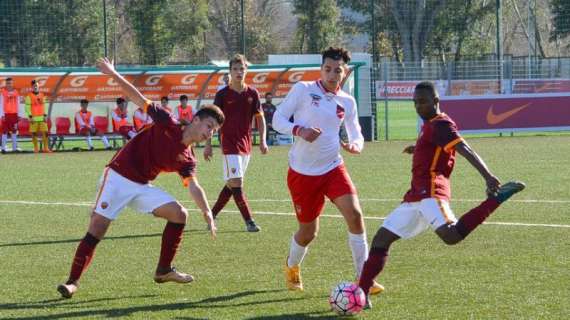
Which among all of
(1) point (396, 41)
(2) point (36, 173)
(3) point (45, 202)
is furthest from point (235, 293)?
(1) point (396, 41)

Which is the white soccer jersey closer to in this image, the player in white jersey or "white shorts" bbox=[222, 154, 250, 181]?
the player in white jersey

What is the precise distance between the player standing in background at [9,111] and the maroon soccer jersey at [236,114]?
15700mm

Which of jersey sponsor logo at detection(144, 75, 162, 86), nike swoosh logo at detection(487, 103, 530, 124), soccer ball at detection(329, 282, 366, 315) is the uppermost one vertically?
jersey sponsor logo at detection(144, 75, 162, 86)

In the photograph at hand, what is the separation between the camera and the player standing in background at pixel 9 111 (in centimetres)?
2653

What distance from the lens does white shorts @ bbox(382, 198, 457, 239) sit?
7.02 metres

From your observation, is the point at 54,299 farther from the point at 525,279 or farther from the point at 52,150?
the point at 52,150

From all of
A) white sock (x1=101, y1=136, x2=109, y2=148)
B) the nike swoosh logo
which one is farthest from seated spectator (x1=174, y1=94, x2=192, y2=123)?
the nike swoosh logo

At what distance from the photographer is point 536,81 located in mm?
32750

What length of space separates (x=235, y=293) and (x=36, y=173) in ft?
42.9

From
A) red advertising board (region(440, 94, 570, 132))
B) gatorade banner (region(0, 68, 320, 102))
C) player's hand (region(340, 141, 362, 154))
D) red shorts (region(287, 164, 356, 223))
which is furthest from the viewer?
red advertising board (region(440, 94, 570, 132))

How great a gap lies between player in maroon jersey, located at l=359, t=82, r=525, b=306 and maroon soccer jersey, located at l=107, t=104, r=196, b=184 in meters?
1.65

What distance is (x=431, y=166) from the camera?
23.5 feet

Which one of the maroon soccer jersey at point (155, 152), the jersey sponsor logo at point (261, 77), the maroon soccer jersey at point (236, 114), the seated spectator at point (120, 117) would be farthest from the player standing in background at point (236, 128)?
the jersey sponsor logo at point (261, 77)

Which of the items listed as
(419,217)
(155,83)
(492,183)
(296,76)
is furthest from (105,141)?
(492,183)
